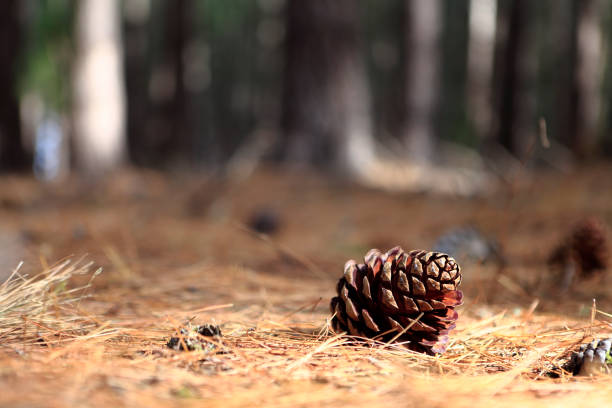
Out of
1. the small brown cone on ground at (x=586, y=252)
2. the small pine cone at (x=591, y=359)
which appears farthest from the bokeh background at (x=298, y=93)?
the small pine cone at (x=591, y=359)

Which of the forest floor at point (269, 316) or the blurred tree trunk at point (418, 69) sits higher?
the blurred tree trunk at point (418, 69)

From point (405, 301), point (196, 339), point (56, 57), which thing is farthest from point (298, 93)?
point (196, 339)

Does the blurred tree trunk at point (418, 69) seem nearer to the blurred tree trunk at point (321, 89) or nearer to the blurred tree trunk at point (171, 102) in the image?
the blurred tree trunk at point (321, 89)

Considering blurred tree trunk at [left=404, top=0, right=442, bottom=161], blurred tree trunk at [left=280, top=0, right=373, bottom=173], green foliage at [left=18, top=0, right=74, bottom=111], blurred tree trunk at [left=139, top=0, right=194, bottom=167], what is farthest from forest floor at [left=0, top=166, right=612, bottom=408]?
blurred tree trunk at [left=139, top=0, right=194, bottom=167]

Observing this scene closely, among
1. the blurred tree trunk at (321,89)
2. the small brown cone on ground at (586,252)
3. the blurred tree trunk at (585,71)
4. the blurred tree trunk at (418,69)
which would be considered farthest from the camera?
the blurred tree trunk at (418,69)

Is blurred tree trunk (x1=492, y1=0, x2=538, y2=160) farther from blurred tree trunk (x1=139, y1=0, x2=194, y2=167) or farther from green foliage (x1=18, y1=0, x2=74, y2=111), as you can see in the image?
green foliage (x1=18, y1=0, x2=74, y2=111)

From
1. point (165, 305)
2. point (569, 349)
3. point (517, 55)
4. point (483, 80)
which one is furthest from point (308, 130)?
point (483, 80)
